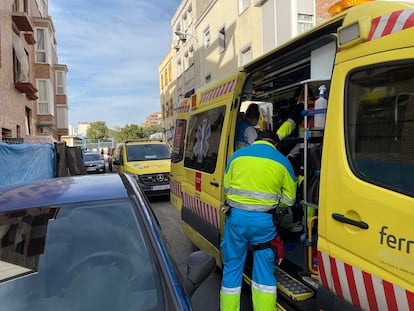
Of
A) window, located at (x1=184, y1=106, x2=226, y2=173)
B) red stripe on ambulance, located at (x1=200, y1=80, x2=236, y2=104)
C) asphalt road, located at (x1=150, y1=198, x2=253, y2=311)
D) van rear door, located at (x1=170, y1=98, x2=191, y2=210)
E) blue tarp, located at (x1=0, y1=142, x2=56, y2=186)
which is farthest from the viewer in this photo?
blue tarp, located at (x1=0, y1=142, x2=56, y2=186)

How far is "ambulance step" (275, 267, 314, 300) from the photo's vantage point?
9.23 ft

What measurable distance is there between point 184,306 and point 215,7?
20768mm

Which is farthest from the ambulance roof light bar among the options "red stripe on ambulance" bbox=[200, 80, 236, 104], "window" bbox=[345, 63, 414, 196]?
"red stripe on ambulance" bbox=[200, 80, 236, 104]

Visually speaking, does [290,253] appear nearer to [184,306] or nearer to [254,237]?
[254,237]

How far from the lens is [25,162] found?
31.3 ft

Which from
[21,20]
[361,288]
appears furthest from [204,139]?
[21,20]

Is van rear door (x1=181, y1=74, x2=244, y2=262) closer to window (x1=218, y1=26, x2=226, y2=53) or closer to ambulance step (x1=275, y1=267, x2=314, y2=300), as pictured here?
ambulance step (x1=275, y1=267, x2=314, y2=300)

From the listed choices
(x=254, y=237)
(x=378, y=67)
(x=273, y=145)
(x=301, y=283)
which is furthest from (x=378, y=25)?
(x=301, y=283)

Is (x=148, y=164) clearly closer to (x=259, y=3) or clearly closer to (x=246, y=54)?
(x=259, y=3)

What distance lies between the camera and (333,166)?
87.3 inches

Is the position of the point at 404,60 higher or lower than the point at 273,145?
higher

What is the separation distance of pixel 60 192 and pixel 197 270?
1220 millimetres

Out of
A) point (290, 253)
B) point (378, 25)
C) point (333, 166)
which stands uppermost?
point (378, 25)

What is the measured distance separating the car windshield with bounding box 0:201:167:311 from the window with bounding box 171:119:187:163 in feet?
10.5
